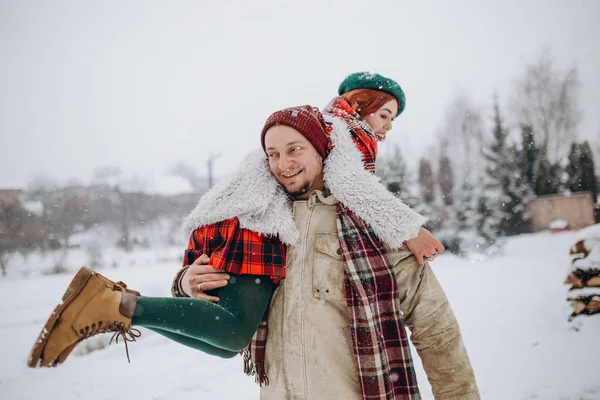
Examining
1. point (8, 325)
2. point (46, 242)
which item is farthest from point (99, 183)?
point (8, 325)

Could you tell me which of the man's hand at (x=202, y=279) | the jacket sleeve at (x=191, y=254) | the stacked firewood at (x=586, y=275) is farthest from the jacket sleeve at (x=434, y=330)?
the stacked firewood at (x=586, y=275)

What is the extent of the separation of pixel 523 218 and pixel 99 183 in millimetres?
31043

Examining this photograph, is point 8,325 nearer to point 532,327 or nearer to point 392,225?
point 392,225

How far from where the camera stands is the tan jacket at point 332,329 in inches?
58.5

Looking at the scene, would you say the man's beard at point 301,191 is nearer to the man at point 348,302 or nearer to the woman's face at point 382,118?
the man at point 348,302

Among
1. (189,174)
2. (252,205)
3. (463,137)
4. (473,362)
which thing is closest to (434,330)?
(252,205)

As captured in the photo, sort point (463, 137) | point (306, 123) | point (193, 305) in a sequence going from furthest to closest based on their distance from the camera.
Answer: point (463, 137), point (306, 123), point (193, 305)

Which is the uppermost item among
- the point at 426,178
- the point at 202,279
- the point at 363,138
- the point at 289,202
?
the point at 363,138

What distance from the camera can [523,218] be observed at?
2198 cm

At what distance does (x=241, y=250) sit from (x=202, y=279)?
7.6 inches

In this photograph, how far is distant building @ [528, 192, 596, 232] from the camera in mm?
21531

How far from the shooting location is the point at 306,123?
1641 mm

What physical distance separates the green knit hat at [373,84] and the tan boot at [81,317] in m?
1.99

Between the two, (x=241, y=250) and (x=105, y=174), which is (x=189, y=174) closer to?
(x=105, y=174)
